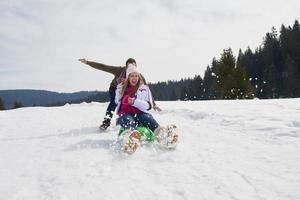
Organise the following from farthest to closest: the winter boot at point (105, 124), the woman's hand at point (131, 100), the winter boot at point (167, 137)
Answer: the winter boot at point (105, 124)
the woman's hand at point (131, 100)
the winter boot at point (167, 137)

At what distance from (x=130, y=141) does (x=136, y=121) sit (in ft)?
4.82

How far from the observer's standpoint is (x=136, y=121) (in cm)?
760

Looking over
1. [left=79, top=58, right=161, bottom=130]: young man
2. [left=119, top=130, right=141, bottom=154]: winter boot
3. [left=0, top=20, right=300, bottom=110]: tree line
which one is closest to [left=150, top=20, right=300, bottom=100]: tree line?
[left=0, top=20, right=300, bottom=110]: tree line

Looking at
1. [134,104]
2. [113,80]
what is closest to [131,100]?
[134,104]

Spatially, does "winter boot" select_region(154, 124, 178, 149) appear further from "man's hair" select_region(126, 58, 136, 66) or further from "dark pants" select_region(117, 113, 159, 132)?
"man's hair" select_region(126, 58, 136, 66)

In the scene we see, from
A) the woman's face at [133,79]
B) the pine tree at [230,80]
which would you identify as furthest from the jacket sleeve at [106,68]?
the pine tree at [230,80]

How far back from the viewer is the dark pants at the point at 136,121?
24.0ft

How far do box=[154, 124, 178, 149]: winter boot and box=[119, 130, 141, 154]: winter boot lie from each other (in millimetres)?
382

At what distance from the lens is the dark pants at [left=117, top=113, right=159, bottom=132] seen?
7.32m

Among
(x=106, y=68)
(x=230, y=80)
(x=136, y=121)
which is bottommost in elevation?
(x=136, y=121)

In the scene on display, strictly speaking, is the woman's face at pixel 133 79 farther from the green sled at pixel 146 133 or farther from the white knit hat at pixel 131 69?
the green sled at pixel 146 133

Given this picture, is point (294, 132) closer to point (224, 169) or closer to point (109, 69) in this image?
point (224, 169)

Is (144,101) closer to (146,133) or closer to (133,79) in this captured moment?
(133,79)

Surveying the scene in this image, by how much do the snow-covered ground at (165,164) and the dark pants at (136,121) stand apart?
1.48 feet
